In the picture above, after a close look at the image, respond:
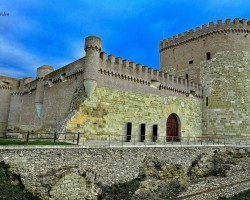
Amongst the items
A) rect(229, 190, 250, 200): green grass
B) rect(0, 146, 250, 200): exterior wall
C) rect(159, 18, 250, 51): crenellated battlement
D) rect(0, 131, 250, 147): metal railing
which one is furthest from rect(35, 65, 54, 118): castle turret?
rect(229, 190, 250, 200): green grass

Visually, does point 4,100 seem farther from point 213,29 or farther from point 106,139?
point 213,29

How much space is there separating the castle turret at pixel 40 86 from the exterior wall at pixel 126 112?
362 inches

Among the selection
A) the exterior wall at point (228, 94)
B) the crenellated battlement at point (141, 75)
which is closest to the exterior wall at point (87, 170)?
the crenellated battlement at point (141, 75)

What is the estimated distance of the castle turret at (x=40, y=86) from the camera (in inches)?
942

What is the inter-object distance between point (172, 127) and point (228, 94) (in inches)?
277

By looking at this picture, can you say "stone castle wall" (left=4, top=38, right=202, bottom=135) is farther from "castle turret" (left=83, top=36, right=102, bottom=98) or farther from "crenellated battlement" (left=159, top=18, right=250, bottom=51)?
"crenellated battlement" (left=159, top=18, right=250, bottom=51)

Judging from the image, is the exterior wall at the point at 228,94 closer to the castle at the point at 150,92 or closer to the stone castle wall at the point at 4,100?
the castle at the point at 150,92

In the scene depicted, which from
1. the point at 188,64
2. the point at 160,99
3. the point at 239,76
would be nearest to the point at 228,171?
the point at 160,99

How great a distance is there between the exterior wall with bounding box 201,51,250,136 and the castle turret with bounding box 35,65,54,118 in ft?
55.9

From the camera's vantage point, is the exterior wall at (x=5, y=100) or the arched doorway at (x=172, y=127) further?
the exterior wall at (x=5, y=100)

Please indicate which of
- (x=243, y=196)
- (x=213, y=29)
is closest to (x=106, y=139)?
(x=243, y=196)

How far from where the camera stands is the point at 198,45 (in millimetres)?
27234

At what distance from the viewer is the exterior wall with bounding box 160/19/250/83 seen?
998 inches

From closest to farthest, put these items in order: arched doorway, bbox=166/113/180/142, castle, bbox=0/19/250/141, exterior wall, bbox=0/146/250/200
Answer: exterior wall, bbox=0/146/250/200 → castle, bbox=0/19/250/141 → arched doorway, bbox=166/113/180/142
